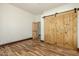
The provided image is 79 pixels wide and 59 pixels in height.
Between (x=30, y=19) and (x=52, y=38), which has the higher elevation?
(x=30, y=19)

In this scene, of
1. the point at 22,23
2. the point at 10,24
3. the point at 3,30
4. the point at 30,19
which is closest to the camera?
the point at 3,30

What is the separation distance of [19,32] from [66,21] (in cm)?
341

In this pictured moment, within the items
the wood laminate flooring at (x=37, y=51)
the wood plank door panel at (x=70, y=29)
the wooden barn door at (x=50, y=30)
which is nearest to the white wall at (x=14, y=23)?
the wood laminate flooring at (x=37, y=51)

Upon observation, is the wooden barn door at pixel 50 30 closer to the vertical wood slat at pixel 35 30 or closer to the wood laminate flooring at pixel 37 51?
the wood laminate flooring at pixel 37 51

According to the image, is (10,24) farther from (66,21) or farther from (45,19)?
(66,21)

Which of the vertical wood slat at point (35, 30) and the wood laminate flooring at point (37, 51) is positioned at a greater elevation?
the vertical wood slat at point (35, 30)

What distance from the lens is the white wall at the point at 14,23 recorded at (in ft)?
18.1

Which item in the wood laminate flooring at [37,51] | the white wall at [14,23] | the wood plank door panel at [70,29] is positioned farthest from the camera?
the white wall at [14,23]

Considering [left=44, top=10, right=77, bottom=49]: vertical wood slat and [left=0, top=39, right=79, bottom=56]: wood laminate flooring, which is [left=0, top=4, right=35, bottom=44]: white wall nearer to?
[left=0, top=39, right=79, bottom=56]: wood laminate flooring

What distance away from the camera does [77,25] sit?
14.0ft

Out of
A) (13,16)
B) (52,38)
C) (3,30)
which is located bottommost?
(52,38)

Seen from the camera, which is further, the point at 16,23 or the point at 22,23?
the point at 22,23

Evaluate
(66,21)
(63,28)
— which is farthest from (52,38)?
(66,21)

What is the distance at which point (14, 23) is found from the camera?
625 centimetres
